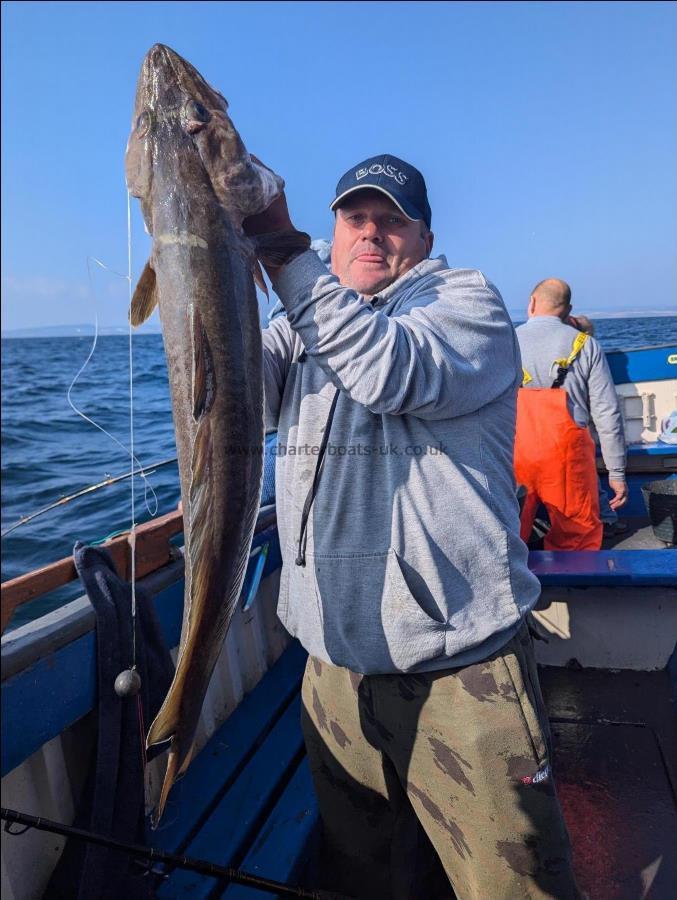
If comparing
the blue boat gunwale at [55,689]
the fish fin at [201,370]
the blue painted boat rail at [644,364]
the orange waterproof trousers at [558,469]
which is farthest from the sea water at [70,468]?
the orange waterproof trousers at [558,469]

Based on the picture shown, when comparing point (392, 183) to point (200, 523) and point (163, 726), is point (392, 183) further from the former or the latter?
point (163, 726)

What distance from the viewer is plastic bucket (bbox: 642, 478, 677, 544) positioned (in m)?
5.13

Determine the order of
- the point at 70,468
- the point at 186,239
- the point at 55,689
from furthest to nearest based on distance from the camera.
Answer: the point at 70,468
the point at 55,689
the point at 186,239

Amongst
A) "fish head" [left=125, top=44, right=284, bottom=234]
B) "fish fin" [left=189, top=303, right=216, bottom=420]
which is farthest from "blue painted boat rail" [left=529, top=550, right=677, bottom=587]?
"fish head" [left=125, top=44, right=284, bottom=234]

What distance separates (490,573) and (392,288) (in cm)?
97

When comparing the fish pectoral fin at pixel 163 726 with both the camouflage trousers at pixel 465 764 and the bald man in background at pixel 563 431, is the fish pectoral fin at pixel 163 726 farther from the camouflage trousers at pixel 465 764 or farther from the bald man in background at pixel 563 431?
the bald man in background at pixel 563 431

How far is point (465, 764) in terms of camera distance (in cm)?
187

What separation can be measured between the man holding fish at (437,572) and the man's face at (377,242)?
75 mm

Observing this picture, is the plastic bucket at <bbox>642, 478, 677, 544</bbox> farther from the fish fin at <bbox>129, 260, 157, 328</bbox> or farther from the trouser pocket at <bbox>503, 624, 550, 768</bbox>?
the fish fin at <bbox>129, 260, 157, 328</bbox>

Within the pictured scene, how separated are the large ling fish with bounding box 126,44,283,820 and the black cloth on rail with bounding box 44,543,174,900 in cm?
81

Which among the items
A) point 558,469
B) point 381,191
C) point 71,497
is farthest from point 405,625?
point 558,469

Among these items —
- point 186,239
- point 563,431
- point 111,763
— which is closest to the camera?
point 186,239

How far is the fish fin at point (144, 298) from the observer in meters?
1.64

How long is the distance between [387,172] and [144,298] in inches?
38.4
